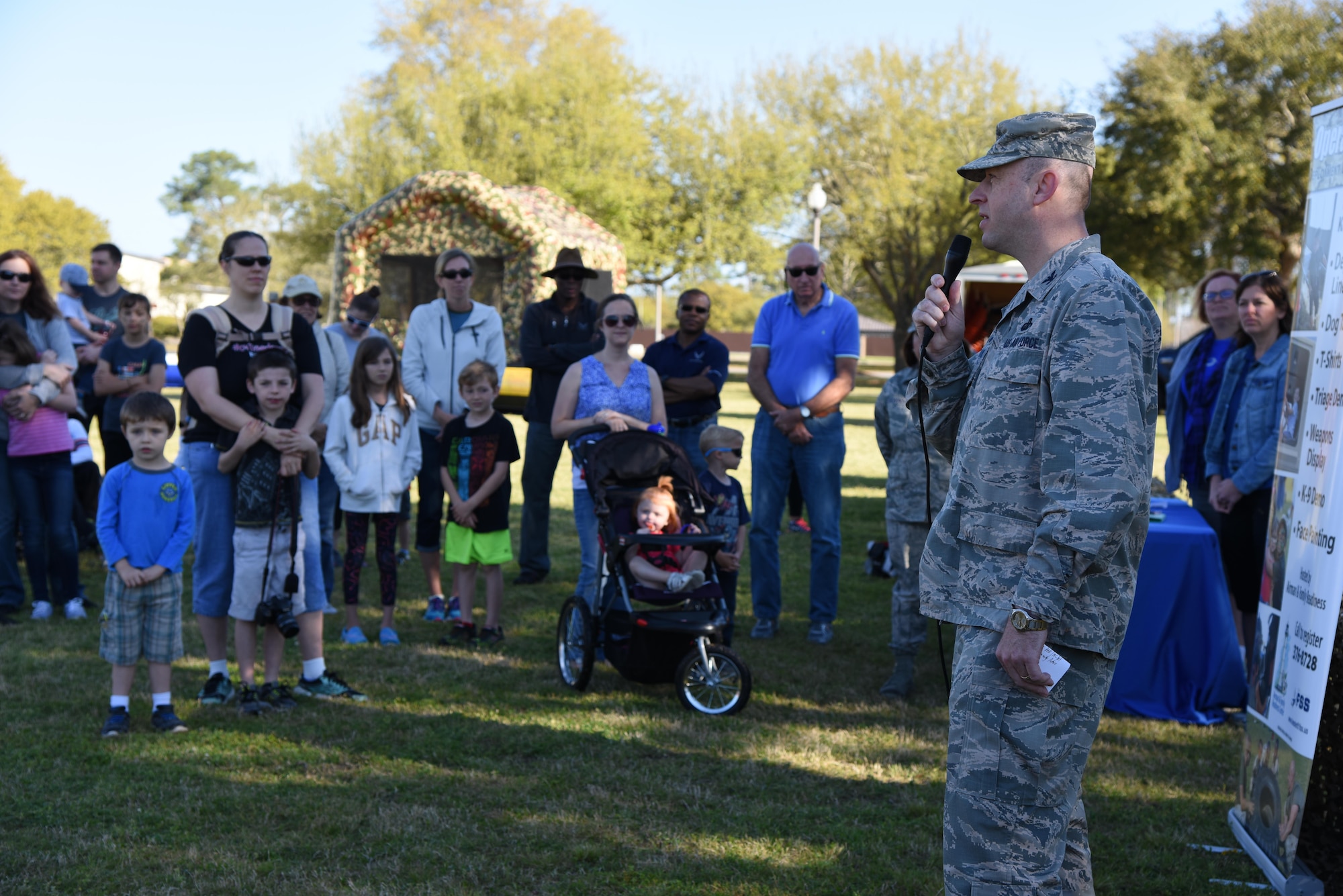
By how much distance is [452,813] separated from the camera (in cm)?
425

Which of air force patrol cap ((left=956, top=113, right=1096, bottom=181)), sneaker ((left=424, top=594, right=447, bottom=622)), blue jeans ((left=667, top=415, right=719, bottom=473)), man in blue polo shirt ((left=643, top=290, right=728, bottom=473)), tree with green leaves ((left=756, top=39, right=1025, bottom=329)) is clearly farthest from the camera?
tree with green leaves ((left=756, top=39, right=1025, bottom=329))

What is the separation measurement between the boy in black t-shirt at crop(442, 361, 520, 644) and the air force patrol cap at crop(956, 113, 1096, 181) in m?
4.47

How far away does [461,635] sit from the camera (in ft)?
22.0

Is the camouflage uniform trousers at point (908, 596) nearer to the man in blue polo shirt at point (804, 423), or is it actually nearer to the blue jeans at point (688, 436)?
the man in blue polo shirt at point (804, 423)

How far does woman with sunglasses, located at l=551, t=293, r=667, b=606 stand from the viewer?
6.59 m

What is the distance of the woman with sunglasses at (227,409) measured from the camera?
5.09 meters

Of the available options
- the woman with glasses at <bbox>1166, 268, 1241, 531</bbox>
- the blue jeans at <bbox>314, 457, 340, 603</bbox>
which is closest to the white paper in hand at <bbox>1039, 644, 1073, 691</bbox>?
the woman with glasses at <bbox>1166, 268, 1241, 531</bbox>

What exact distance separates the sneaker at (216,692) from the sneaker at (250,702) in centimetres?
13

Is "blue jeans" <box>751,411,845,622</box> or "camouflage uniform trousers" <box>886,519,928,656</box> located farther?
"blue jeans" <box>751,411,845,622</box>

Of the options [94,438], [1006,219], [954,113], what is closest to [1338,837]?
[1006,219]

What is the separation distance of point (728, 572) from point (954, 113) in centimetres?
3399

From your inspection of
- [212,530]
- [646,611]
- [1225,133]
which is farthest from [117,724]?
[1225,133]

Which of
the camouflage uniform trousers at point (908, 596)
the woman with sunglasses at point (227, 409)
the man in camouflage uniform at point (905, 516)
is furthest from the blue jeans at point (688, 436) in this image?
the woman with sunglasses at point (227, 409)

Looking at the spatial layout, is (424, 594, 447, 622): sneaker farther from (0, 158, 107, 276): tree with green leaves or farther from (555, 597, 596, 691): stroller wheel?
(0, 158, 107, 276): tree with green leaves
